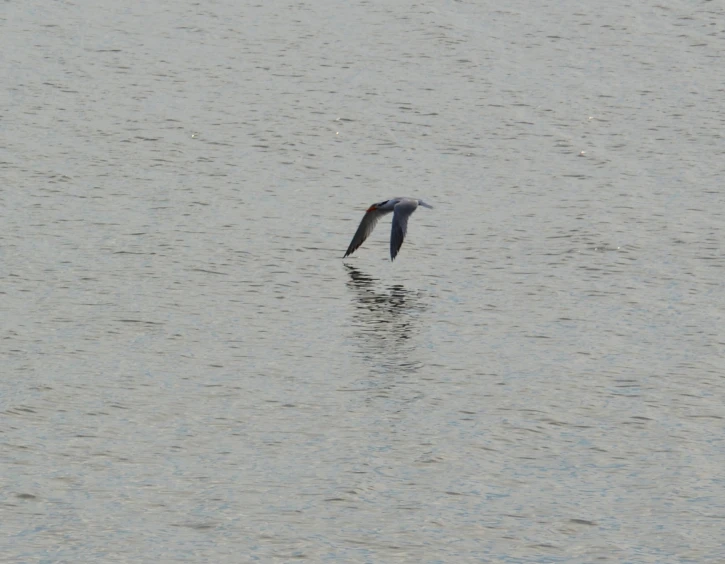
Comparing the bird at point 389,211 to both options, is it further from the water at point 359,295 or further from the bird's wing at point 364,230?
the water at point 359,295

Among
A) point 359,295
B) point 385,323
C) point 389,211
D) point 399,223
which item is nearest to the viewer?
point 385,323

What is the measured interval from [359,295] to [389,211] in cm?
376

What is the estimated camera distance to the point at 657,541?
20.6 meters

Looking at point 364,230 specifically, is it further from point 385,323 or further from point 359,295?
point 385,323

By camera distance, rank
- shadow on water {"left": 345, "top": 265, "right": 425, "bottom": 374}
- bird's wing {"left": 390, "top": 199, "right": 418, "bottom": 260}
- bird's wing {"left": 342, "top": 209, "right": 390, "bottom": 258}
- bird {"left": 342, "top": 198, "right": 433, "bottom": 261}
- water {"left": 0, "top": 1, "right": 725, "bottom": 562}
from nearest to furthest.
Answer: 1. water {"left": 0, "top": 1, "right": 725, "bottom": 562}
2. shadow on water {"left": 345, "top": 265, "right": 425, "bottom": 374}
3. bird's wing {"left": 390, "top": 199, "right": 418, "bottom": 260}
4. bird {"left": 342, "top": 198, "right": 433, "bottom": 261}
5. bird's wing {"left": 342, "top": 209, "right": 390, "bottom": 258}

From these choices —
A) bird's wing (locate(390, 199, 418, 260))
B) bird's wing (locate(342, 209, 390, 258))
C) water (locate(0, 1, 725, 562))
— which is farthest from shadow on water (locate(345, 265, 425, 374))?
bird's wing (locate(390, 199, 418, 260))

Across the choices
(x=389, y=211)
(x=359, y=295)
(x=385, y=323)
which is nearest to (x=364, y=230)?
(x=389, y=211)

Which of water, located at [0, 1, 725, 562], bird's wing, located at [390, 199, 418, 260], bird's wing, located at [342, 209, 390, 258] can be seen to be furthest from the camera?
bird's wing, located at [342, 209, 390, 258]

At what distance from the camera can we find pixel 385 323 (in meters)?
29.8

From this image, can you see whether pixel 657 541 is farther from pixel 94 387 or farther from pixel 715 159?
pixel 715 159

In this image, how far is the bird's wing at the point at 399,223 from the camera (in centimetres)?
3341

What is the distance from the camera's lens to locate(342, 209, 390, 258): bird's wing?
112 ft

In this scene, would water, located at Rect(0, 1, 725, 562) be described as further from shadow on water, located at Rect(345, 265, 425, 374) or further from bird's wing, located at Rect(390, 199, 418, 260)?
bird's wing, located at Rect(390, 199, 418, 260)

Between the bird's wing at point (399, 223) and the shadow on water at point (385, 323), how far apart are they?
0.94 meters
